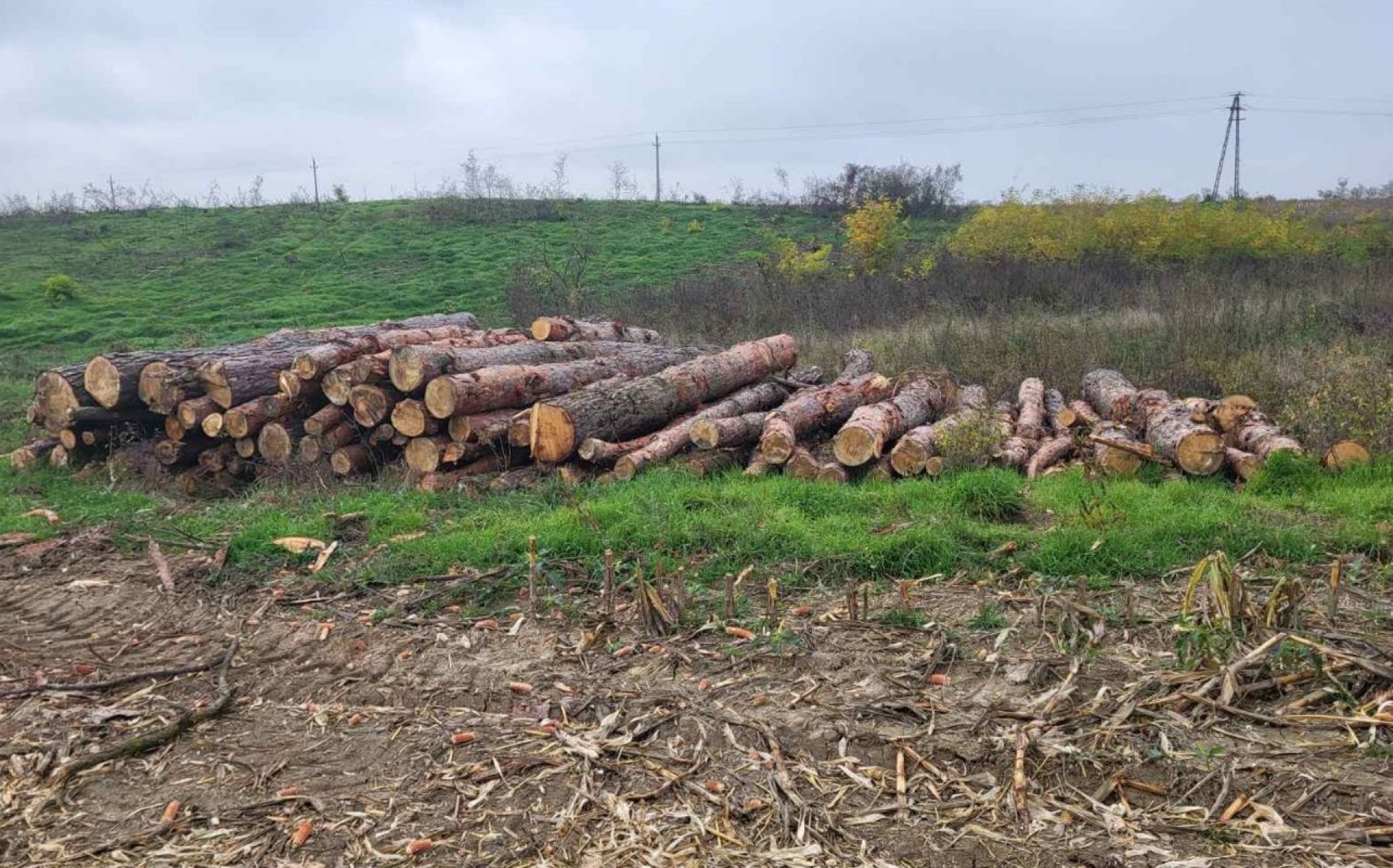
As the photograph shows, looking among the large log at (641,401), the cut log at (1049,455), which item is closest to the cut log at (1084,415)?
the cut log at (1049,455)

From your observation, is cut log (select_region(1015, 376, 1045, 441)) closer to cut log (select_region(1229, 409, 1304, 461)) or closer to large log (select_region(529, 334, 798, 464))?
cut log (select_region(1229, 409, 1304, 461))

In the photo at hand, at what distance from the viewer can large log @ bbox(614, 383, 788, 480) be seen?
25.8ft

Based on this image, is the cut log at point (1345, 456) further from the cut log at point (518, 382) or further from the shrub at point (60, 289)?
the shrub at point (60, 289)

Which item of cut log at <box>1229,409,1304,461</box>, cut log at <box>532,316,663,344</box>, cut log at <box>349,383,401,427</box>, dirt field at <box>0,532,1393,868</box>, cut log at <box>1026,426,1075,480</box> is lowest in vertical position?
dirt field at <box>0,532,1393,868</box>

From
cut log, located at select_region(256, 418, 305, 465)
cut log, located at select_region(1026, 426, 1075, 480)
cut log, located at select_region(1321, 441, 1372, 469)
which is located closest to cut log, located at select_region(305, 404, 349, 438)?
cut log, located at select_region(256, 418, 305, 465)

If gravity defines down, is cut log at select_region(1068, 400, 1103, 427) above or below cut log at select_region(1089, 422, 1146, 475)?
above

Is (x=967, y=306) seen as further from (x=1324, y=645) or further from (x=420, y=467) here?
(x=1324, y=645)

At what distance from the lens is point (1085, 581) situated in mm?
5117

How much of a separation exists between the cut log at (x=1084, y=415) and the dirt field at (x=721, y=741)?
3.75m

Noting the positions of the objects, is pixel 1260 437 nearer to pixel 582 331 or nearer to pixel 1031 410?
pixel 1031 410

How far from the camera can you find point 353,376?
830 cm

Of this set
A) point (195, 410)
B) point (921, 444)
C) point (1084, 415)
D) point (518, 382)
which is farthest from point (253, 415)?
point (1084, 415)

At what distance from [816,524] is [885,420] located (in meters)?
2.12

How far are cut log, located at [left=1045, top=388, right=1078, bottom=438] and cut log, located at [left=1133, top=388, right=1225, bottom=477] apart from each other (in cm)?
69
